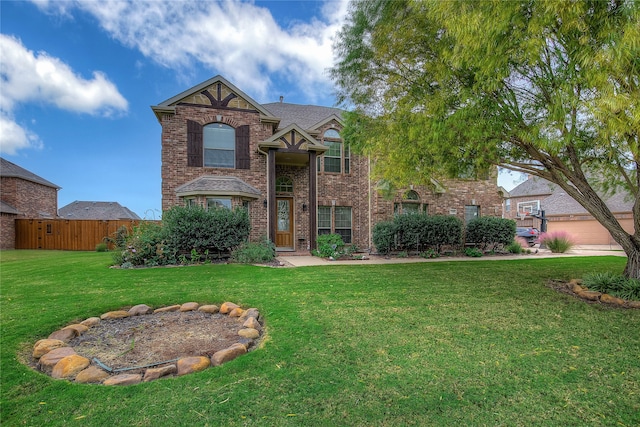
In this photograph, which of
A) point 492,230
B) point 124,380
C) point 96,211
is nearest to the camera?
point 124,380

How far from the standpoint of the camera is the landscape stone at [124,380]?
9.00 feet

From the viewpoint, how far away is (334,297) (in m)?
5.69

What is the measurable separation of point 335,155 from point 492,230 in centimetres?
789

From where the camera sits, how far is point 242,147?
13.0 m

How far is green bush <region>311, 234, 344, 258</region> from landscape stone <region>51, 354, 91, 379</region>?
339 inches

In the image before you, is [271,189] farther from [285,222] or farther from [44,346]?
[44,346]

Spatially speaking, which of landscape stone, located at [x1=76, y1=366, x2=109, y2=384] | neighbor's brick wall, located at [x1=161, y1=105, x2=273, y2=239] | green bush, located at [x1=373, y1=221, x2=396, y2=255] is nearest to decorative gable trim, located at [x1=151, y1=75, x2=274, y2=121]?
neighbor's brick wall, located at [x1=161, y1=105, x2=273, y2=239]

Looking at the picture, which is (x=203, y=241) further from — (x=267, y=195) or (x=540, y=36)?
(x=540, y=36)

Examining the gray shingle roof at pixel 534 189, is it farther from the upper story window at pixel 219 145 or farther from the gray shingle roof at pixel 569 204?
the upper story window at pixel 219 145

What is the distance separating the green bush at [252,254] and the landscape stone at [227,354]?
23.0ft

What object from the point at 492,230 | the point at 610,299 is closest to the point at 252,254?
the point at 610,299

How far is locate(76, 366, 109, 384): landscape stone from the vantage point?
9.24 feet

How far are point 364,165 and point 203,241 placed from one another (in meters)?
8.10

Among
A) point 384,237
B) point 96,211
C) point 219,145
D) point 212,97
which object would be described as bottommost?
point 384,237
